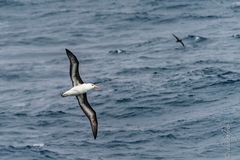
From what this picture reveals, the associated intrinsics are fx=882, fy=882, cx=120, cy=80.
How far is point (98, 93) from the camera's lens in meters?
63.0

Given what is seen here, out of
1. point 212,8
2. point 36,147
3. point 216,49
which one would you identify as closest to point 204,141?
point 36,147

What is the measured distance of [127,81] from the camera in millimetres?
64188

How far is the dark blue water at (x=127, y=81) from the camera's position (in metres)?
52.8

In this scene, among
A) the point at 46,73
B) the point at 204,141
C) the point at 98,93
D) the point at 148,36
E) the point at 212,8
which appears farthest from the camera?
the point at 212,8

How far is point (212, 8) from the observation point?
87.4 meters

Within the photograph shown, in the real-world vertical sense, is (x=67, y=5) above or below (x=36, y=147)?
below

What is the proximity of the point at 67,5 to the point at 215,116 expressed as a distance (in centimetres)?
4512

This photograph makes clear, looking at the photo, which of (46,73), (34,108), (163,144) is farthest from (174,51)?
(163,144)

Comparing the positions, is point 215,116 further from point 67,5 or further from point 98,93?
point 67,5

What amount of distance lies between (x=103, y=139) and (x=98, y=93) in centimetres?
923

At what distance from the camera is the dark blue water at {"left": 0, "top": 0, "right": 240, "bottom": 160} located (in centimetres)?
5284

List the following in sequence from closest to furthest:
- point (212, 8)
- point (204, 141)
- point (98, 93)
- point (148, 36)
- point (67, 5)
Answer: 1. point (204, 141)
2. point (98, 93)
3. point (148, 36)
4. point (212, 8)
5. point (67, 5)

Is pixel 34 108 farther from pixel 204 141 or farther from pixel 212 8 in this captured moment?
pixel 212 8

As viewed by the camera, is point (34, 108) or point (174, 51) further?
point (174, 51)
